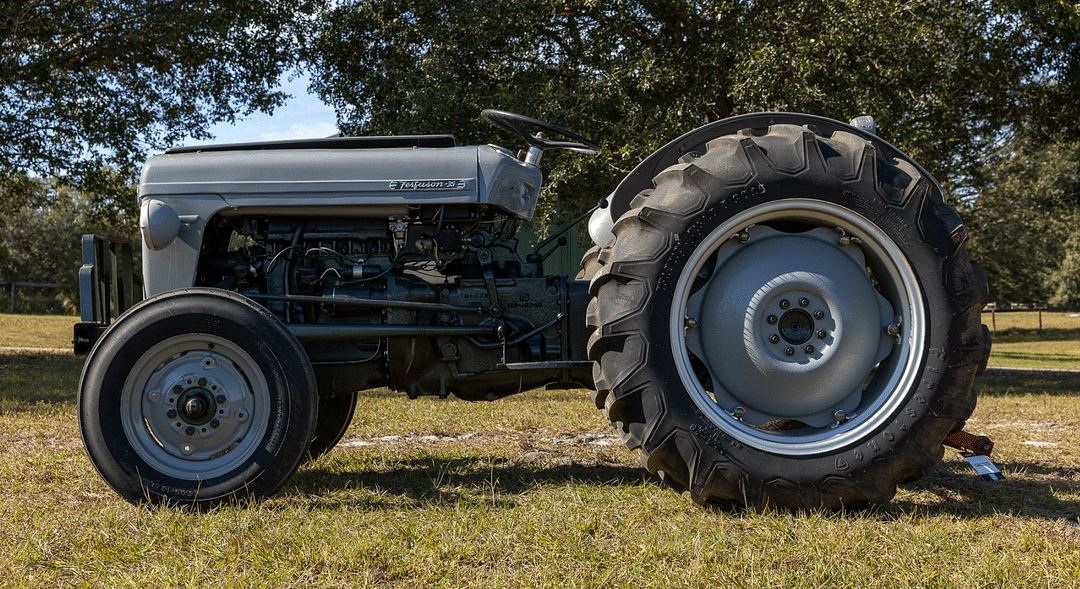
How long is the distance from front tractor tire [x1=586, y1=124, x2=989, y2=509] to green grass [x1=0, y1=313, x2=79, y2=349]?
41.8 feet

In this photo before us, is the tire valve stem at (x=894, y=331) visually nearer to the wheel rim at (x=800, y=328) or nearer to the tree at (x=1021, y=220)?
the wheel rim at (x=800, y=328)

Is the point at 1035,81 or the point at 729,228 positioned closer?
the point at 729,228

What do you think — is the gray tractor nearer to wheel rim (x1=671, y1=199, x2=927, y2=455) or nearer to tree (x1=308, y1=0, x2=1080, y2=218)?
wheel rim (x1=671, y1=199, x2=927, y2=455)

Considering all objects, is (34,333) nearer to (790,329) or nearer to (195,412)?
(195,412)

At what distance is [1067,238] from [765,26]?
93.1 feet

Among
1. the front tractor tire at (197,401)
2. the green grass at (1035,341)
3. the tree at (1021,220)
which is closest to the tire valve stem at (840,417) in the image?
the front tractor tire at (197,401)

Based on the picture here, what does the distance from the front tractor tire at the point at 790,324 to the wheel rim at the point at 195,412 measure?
4.92ft

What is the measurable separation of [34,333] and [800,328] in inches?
753

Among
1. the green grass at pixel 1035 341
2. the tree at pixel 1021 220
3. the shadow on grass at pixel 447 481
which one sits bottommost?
the green grass at pixel 1035 341

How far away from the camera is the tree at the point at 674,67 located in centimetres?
882

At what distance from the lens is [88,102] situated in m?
10.8

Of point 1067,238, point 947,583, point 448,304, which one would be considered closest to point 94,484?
point 448,304

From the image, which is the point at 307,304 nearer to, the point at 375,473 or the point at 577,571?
the point at 375,473

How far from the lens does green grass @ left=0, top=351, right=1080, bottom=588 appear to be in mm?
2557
